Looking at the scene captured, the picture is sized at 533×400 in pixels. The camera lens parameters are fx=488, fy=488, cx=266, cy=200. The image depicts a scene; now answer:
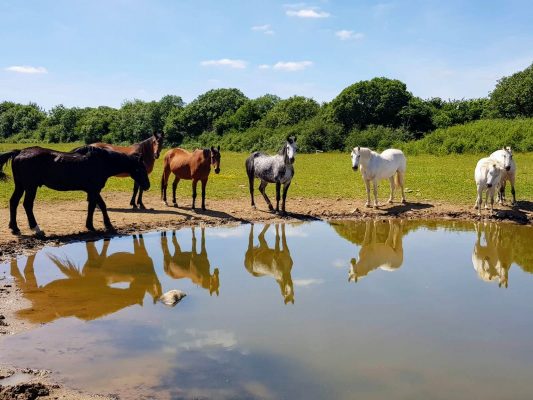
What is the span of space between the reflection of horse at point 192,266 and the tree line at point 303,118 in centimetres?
2730

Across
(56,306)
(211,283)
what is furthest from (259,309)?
(56,306)

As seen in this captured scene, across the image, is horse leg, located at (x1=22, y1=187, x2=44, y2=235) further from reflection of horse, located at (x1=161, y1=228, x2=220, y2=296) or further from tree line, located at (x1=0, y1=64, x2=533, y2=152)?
tree line, located at (x1=0, y1=64, x2=533, y2=152)

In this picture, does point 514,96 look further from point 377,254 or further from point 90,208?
point 90,208

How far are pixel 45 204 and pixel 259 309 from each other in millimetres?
9189

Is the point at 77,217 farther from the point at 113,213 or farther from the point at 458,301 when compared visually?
the point at 458,301

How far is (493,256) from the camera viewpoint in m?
9.29

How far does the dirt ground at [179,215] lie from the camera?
32.0 ft

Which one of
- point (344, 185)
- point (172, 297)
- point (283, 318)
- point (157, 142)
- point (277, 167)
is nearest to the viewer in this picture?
point (283, 318)

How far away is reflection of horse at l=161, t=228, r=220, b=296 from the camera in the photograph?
7.75 m

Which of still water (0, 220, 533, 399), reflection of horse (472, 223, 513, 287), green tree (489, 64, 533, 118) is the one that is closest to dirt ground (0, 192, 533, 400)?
still water (0, 220, 533, 399)

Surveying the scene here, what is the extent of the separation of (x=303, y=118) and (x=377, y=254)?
1513 inches

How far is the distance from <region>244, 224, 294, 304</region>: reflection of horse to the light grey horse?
7.31 ft

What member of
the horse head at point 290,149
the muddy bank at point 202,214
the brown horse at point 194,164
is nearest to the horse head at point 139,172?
the muddy bank at point 202,214

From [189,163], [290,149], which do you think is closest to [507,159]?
[290,149]
